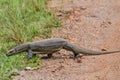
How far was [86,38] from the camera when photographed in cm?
841

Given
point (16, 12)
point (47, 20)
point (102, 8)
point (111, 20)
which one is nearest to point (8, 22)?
point (16, 12)

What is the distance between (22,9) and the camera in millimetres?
9570

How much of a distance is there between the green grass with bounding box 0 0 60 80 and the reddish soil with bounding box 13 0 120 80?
20 centimetres

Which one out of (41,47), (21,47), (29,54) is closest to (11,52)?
(21,47)

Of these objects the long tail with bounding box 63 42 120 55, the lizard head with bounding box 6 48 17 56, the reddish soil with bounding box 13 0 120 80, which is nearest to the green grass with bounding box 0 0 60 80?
the lizard head with bounding box 6 48 17 56

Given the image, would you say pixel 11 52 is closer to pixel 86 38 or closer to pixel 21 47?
pixel 21 47

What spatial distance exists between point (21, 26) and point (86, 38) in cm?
123

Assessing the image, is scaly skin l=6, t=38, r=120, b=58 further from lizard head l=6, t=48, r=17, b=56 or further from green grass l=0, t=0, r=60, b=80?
green grass l=0, t=0, r=60, b=80

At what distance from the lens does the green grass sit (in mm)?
6902

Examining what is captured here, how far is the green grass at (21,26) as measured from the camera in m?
6.90

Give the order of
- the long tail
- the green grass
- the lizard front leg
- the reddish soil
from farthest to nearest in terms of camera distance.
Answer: the long tail < the lizard front leg < the green grass < the reddish soil

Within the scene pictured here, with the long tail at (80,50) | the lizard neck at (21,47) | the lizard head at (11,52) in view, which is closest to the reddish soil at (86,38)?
the long tail at (80,50)

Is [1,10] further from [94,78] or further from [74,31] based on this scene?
[94,78]

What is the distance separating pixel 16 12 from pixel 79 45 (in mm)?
1410
